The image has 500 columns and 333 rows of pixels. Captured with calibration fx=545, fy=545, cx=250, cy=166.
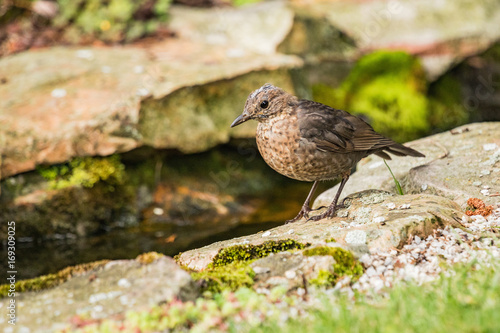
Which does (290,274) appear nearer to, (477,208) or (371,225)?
(371,225)

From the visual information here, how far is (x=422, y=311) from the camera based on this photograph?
106 inches

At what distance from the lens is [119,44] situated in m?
8.74

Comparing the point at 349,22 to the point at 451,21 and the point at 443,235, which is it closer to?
the point at 451,21

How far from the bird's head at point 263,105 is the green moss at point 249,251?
112 cm

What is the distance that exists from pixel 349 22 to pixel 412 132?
8.68 ft

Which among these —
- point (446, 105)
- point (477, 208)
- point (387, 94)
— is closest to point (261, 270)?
point (477, 208)

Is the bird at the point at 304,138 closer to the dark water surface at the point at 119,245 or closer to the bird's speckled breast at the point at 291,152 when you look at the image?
the bird's speckled breast at the point at 291,152

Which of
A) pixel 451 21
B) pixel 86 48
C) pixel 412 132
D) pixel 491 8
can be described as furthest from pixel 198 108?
pixel 491 8

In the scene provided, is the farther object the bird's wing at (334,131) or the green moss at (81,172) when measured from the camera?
the green moss at (81,172)

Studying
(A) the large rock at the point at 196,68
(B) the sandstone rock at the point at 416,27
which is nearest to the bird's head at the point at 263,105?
(A) the large rock at the point at 196,68

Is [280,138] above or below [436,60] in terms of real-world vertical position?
above

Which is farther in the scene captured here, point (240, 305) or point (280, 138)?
point (280, 138)

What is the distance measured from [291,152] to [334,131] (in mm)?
484

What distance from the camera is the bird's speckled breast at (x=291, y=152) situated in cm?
438
